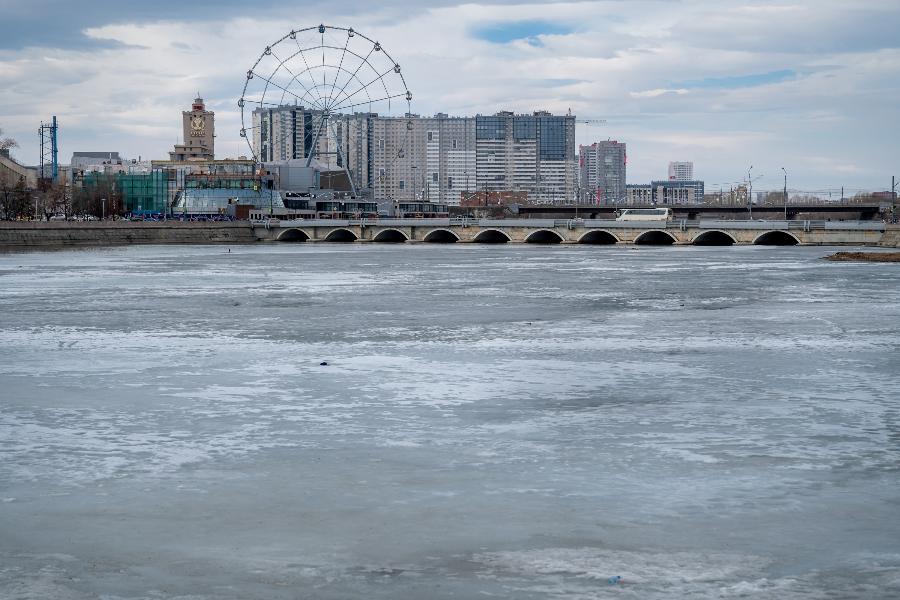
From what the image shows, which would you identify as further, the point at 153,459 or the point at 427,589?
the point at 153,459

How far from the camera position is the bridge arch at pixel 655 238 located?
390ft

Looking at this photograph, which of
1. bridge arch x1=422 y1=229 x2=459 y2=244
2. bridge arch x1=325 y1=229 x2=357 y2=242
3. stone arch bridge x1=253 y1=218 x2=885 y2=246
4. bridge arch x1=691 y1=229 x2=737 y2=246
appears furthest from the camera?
bridge arch x1=325 y1=229 x2=357 y2=242

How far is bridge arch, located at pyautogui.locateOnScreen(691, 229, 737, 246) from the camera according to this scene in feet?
391

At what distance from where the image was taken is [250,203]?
173000mm

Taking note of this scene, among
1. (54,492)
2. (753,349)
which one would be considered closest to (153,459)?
(54,492)

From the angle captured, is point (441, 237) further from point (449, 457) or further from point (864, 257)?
point (449, 457)

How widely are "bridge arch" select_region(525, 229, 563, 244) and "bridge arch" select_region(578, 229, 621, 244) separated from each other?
8.93 feet

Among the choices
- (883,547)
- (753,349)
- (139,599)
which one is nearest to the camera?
(139,599)

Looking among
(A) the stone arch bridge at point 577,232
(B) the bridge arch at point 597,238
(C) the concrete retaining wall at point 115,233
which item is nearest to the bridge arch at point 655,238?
(A) the stone arch bridge at point 577,232

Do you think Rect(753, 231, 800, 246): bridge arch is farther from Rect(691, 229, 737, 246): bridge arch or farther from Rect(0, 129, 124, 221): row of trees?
Rect(0, 129, 124, 221): row of trees

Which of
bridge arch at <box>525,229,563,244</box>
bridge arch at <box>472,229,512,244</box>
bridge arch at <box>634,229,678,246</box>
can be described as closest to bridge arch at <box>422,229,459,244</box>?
bridge arch at <box>472,229,512,244</box>

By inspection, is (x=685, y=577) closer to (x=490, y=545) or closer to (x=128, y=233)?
(x=490, y=545)

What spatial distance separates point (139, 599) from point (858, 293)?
41805 millimetres

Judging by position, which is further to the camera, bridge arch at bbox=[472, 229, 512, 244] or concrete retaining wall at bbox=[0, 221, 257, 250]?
bridge arch at bbox=[472, 229, 512, 244]
